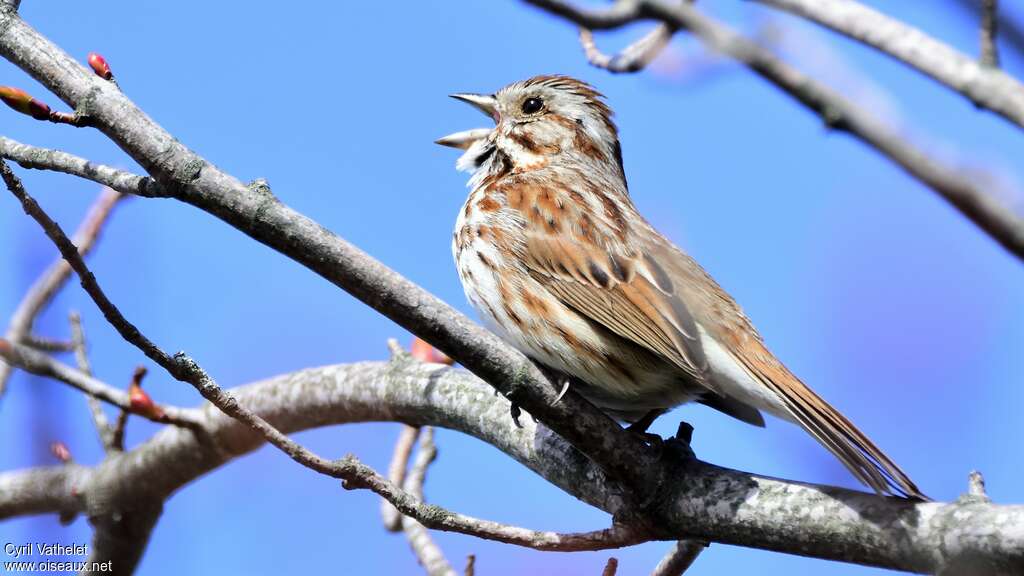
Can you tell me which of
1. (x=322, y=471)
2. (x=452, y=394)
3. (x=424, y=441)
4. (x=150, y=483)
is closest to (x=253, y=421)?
(x=322, y=471)

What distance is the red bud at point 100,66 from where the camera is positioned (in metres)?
2.87

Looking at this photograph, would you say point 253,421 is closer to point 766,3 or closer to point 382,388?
point 382,388

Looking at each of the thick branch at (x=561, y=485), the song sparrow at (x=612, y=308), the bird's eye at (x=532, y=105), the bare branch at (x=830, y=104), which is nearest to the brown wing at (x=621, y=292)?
the song sparrow at (x=612, y=308)

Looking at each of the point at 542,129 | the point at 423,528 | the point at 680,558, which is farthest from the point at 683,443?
the point at 542,129

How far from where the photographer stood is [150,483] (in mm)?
4832

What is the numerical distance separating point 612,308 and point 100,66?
1822mm

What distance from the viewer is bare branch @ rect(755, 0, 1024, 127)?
61.1 inches

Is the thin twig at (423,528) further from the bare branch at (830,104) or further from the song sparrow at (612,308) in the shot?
the bare branch at (830,104)

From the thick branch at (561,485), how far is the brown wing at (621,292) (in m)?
0.43

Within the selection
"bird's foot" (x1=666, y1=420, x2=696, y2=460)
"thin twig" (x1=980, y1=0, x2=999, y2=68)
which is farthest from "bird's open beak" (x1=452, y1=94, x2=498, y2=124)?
"thin twig" (x1=980, y1=0, x2=999, y2=68)

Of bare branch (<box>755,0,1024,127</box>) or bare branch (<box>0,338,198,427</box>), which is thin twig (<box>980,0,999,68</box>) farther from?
bare branch (<box>0,338,198,427</box>)

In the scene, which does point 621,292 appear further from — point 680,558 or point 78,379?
point 78,379

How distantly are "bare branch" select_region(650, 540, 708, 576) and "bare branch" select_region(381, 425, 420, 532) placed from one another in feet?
4.13

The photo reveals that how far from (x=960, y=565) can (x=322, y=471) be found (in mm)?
1545
